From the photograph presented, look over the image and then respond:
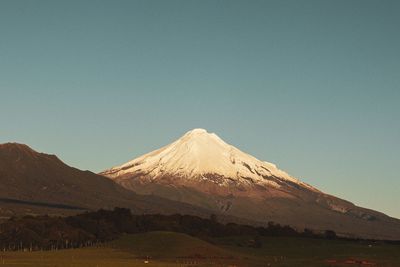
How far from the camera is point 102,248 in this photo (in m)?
200

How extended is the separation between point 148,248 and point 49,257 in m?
35.3

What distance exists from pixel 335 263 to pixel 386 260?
848 inches

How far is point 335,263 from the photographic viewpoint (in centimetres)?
15188

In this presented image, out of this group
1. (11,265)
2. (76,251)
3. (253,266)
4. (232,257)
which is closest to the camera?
(11,265)

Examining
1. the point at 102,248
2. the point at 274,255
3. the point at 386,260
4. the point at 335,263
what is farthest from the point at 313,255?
the point at 102,248

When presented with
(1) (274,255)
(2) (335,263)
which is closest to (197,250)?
(1) (274,255)

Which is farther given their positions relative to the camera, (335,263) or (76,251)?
(76,251)

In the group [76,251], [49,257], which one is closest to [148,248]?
[76,251]

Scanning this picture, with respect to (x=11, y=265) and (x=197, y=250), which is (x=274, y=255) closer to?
(x=197, y=250)

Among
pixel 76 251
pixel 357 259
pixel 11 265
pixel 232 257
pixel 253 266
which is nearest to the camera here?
pixel 11 265

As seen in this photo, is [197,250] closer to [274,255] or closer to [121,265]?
[274,255]

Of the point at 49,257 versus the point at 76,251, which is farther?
the point at 76,251

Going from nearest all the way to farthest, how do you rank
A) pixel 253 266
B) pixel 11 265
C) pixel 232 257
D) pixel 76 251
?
pixel 11 265, pixel 253 266, pixel 232 257, pixel 76 251

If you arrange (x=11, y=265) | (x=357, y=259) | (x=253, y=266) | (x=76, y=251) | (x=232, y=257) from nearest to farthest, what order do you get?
(x=11, y=265)
(x=253, y=266)
(x=357, y=259)
(x=232, y=257)
(x=76, y=251)
